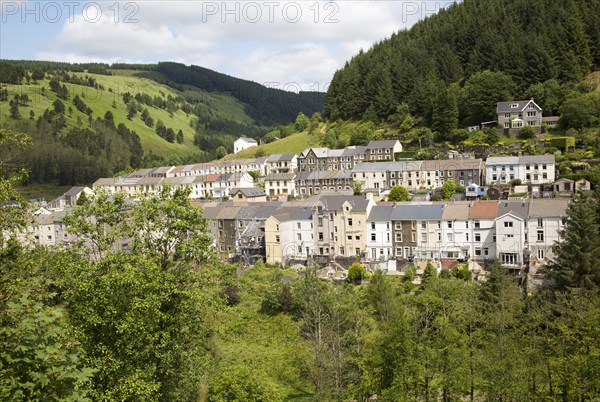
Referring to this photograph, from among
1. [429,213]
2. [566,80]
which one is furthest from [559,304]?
[566,80]

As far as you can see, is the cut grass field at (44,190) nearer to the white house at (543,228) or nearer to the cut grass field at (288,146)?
the cut grass field at (288,146)

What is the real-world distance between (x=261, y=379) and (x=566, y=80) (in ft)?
265

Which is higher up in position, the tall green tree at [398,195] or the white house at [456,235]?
the tall green tree at [398,195]

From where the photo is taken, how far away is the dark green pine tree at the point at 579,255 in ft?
114

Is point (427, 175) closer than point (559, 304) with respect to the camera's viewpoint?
No

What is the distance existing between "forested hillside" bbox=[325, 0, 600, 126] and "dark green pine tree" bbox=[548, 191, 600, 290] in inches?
1986

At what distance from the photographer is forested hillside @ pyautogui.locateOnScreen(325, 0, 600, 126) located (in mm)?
85562

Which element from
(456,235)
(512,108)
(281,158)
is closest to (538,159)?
(512,108)

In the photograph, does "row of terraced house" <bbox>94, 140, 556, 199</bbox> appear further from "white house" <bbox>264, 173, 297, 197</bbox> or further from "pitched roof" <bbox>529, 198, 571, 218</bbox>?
"pitched roof" <bbox>529, 198, 571, 218</bbox>

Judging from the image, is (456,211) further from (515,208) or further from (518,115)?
(518,115)

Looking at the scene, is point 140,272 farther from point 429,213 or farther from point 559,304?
point 429,213

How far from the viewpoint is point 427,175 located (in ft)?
242

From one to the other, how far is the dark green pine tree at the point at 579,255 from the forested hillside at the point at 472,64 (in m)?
50.5

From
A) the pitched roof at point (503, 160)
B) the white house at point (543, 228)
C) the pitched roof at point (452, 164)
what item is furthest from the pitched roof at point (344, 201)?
the pitched roof at point (503, 160)
